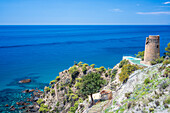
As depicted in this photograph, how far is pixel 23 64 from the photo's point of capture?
91.7m

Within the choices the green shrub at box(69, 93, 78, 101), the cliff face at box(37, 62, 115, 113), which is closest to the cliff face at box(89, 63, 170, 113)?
the cliff face at box(37, 62, 115, 113)

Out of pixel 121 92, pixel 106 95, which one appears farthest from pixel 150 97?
pixel 106 95

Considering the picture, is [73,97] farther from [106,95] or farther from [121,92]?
[121,92]

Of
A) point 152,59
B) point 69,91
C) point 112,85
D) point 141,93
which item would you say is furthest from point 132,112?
point 69,91

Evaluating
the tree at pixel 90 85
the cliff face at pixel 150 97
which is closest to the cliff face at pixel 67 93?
the tree at pixel 90 85

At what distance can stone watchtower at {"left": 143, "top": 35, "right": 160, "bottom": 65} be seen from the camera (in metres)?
35.2

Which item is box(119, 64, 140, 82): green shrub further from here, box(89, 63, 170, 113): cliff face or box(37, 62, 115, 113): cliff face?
box(37, 62, 115, 113): cliff face

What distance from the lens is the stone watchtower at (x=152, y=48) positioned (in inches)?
1385

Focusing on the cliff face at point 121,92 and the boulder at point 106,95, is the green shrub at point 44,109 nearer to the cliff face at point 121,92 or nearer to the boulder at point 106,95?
the cliff face at point 121,92

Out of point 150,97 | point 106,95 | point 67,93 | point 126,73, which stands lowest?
point 67,93

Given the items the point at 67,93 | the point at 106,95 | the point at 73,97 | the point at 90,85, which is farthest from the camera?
the point at 67,93

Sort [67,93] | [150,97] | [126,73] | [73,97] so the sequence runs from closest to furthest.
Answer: [150,97], [126,73], [73,97], [67,93]

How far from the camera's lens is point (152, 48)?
117 ft

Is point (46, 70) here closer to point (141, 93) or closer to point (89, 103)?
point (89, 103)
